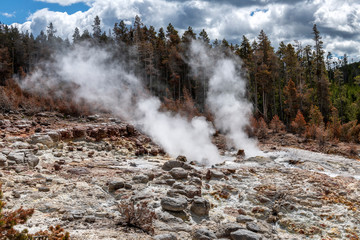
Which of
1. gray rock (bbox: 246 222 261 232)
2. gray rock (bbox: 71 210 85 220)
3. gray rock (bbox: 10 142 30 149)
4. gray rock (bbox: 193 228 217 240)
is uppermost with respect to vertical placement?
gray rock (bbox: 10 142 30 149)

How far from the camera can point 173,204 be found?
655 cm

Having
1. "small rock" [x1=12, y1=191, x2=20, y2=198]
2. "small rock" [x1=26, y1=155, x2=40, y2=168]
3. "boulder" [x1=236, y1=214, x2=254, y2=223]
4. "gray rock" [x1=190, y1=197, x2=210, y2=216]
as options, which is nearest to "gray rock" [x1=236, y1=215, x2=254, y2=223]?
"boulder" [x1=236, y1=214, x2=254, y2=223]

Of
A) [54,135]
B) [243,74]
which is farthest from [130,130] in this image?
[243,74]

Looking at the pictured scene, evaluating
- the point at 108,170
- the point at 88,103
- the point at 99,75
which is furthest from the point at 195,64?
the point at 108,170

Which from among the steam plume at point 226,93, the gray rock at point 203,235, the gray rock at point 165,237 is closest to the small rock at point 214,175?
the gray rock at point 203,235

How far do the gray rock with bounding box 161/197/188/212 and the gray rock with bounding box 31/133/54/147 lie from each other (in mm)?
6933

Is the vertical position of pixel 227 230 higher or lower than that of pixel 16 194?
lower

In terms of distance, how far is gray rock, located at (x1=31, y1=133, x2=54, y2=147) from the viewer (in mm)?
11195

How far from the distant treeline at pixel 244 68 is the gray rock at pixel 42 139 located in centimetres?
1948

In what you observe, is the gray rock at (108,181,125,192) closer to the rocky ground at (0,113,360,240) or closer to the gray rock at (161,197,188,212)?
the rocky ground at (0,113,360,240)

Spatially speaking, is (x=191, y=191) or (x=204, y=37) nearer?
(x=191, y=191)

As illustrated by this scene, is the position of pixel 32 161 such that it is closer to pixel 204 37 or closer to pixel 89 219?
pixel 89 219

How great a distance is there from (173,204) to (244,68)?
96.7ft

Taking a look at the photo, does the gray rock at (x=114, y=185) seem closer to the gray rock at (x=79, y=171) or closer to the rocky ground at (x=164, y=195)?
the rocky ground at (x=164, y=195)
